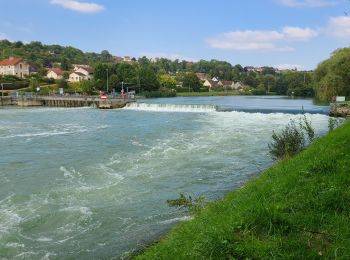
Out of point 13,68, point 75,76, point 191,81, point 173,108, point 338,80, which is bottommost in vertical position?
point 173,108

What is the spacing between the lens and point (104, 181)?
53.7 feet

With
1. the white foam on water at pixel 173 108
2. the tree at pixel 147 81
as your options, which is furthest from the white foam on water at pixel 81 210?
the tree at pixel 147 81

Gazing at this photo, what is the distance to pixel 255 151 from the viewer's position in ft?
79.0

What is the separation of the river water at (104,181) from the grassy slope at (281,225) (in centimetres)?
310

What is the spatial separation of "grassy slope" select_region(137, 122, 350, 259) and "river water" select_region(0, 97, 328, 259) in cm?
310

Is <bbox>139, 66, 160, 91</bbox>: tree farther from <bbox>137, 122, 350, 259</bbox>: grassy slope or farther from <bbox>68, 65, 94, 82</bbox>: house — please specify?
<bbox>137, 122, 350, 259</bbox>: grassy slope

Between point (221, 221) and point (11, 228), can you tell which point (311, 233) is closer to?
point (221, 221)

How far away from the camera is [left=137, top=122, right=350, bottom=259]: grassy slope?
5395 mm

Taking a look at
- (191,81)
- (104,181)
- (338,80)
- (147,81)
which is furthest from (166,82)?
(104,181)

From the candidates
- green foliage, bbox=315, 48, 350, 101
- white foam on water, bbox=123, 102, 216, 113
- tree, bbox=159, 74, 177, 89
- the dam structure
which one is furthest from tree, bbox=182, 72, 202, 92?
green foliage, bbox=315, 48, 350, 101

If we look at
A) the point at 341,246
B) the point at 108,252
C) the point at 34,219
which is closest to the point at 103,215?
the point at 34,219

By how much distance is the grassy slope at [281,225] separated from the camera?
5395 mm

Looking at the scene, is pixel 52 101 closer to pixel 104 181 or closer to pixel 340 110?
pixel 340 110

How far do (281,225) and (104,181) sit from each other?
36.5ft
